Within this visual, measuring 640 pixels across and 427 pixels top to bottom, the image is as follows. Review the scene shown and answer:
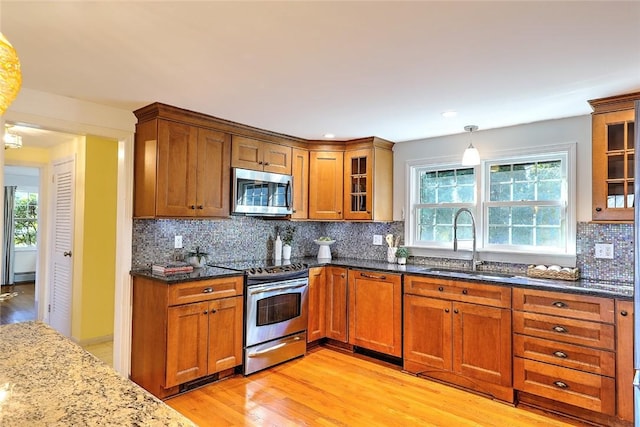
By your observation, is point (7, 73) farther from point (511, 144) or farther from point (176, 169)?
point (511, 144)

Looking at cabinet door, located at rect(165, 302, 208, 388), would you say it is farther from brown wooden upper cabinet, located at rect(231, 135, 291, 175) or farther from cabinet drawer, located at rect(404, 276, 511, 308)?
cabinet drawer, located at rect(404, 276, 511, 308)

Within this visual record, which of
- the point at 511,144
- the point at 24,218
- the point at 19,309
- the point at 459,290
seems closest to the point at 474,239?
the point at 459,290

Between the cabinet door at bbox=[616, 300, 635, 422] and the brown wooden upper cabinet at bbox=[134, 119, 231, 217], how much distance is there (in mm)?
3113

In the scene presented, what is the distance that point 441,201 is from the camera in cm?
411

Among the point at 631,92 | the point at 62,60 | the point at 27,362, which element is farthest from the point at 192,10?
the point at 631,92

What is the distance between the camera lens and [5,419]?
2.87 feet

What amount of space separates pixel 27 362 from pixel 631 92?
11.9 ft

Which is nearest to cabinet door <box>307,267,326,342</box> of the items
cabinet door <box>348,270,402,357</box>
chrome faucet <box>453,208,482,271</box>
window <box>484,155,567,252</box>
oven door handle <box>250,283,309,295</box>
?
oven door handle <box>250,283,309,295</box>

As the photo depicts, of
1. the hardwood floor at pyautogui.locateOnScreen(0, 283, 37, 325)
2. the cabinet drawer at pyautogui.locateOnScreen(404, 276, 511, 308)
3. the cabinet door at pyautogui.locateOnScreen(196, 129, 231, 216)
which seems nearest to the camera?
the cabinet drawer at pyautogui.locateOnScreen(404, 276, 511, 308)

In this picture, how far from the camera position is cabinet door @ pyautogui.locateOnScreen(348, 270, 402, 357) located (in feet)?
11.7

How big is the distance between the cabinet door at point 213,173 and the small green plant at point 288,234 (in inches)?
42.7

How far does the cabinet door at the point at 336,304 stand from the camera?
396 centimetres

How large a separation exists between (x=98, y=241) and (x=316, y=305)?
2533 mm

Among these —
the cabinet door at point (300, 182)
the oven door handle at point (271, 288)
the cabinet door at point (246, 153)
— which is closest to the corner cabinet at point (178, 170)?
the cabinet door at point (246, 153)
